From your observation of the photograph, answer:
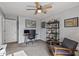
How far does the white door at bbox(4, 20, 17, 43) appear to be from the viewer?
617 centimetres

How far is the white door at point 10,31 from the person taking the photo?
6172 mm

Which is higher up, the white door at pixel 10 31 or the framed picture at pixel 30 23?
the framed picture at pixel 30 23

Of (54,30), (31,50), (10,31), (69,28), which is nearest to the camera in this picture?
(69,28)

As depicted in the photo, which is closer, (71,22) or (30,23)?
(71,22)

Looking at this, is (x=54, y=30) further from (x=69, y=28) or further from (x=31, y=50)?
(x=31, y=50)

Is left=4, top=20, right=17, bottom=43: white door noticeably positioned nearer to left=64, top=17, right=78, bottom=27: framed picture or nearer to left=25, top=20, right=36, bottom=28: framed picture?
left=25, top=20, right=36, bottom=28: framed picture

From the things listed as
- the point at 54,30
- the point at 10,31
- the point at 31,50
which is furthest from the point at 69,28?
the point at 10,31

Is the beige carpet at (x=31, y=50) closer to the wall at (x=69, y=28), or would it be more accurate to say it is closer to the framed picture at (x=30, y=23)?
the wall at (x=69, y=28)

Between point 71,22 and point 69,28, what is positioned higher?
point 71,22

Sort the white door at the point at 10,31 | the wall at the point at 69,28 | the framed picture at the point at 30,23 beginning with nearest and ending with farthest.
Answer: the wall at the point at 69,28
the white door at the point at 10,31
the framed picture at the point at 30,23

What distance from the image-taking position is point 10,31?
251 inches

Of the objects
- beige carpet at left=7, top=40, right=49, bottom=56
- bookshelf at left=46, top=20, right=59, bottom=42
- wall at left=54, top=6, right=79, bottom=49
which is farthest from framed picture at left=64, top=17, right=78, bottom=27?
beige carpet at left=7, top=40, right=49, bottom=56

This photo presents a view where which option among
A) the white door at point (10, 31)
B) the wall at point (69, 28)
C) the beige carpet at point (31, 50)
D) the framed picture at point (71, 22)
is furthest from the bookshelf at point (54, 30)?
the white door at point (10, 31)

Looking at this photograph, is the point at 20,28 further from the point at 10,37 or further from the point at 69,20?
the point at 69,20
